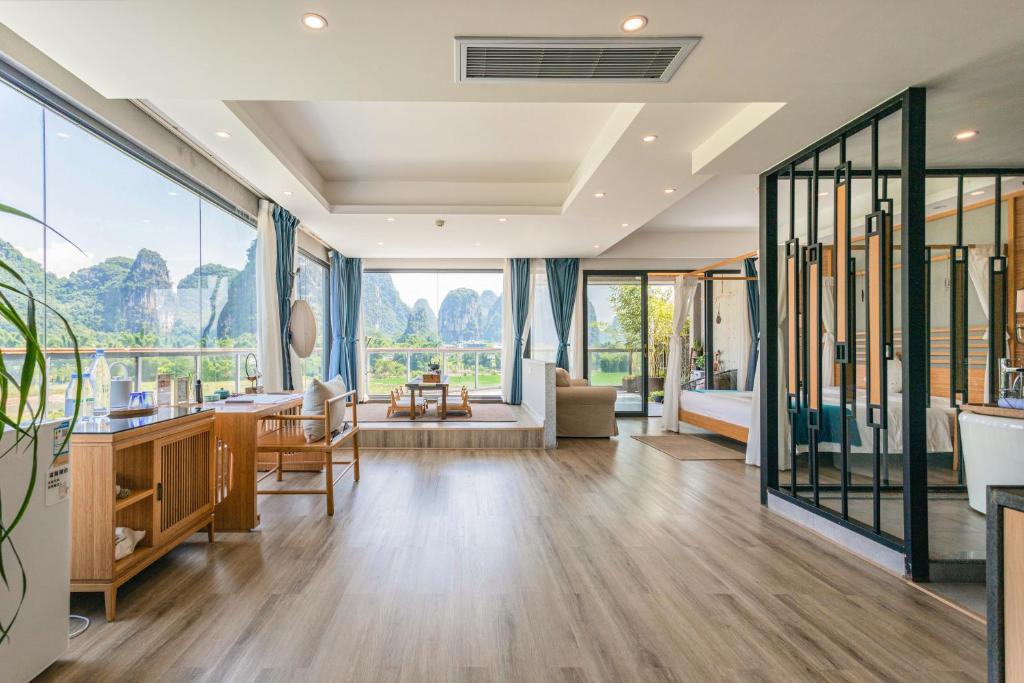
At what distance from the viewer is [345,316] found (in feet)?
27.4

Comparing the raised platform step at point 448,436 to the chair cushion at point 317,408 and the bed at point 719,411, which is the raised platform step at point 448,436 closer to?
the chair cushion at point 317,408

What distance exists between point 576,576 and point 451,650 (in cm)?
82

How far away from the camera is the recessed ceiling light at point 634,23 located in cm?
204

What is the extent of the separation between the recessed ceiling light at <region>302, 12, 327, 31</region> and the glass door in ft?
22.1

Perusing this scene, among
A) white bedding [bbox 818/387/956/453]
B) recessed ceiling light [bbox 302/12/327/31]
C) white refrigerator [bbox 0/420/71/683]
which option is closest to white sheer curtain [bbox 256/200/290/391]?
white refrigerator [bbox 0/420/71/683]

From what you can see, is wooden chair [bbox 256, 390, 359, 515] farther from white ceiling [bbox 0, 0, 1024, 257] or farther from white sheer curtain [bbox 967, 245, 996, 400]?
white sheer curtain [bbox 967, 245, 996, 400]

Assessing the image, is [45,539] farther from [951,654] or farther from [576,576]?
[951,654]

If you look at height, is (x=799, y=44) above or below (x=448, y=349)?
above

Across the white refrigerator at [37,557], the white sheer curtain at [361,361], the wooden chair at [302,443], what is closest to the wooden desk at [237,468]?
the wooden chair at [302,443]

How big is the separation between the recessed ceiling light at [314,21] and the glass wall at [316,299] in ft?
16.1

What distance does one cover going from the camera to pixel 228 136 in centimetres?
354

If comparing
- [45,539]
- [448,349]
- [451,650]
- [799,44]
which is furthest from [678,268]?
[45,539]

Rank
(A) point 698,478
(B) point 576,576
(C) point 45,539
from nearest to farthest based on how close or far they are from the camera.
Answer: (C) point 45,539 < (B) point 576,576 < (A) point 698,478

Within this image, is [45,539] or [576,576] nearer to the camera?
[45,539]
